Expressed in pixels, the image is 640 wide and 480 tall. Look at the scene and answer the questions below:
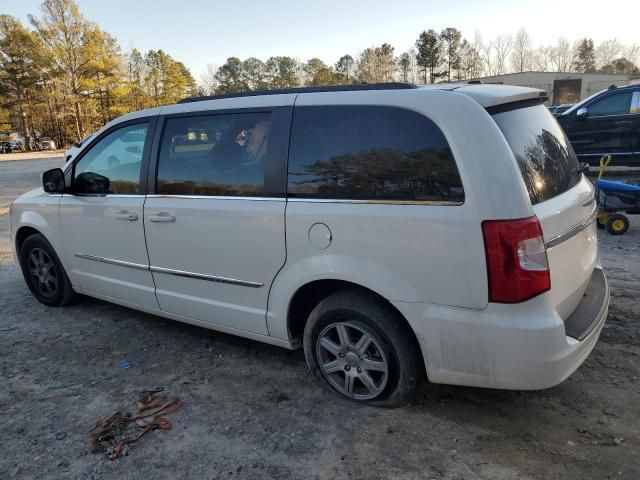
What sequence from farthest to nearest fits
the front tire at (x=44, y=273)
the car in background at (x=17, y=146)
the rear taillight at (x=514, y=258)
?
the car in background at (x=17, y=146) → the front tire at (x=44, y=273) → the rear taillight at (x=514, y=258)

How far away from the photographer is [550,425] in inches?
105

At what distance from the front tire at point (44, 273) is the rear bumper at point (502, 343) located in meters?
3.53

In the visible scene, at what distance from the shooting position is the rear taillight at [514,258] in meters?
2.26

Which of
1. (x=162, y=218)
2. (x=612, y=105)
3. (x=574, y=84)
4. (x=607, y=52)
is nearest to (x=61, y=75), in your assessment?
(x=574, y=84)

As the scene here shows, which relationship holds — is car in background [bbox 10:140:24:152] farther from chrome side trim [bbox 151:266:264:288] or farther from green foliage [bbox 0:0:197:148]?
chrome side trim [bbox 151:266:264:288]

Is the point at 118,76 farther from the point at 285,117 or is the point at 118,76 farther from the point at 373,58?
the point at 285,117

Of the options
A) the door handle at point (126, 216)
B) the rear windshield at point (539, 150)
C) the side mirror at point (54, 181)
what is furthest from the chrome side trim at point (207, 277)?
the rear windshield at point (539, 150)

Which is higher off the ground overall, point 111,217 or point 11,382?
point 111,217

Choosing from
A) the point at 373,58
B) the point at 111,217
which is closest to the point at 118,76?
the point at 373,58

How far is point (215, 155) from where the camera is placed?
11.0 ft

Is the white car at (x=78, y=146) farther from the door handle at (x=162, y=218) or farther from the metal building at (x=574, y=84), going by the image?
the metal building at (x=574, y=84)

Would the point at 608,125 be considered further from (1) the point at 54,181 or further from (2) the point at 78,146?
(1) the point at 54,181

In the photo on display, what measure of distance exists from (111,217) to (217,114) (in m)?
1.25

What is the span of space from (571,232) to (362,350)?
1299 mm
